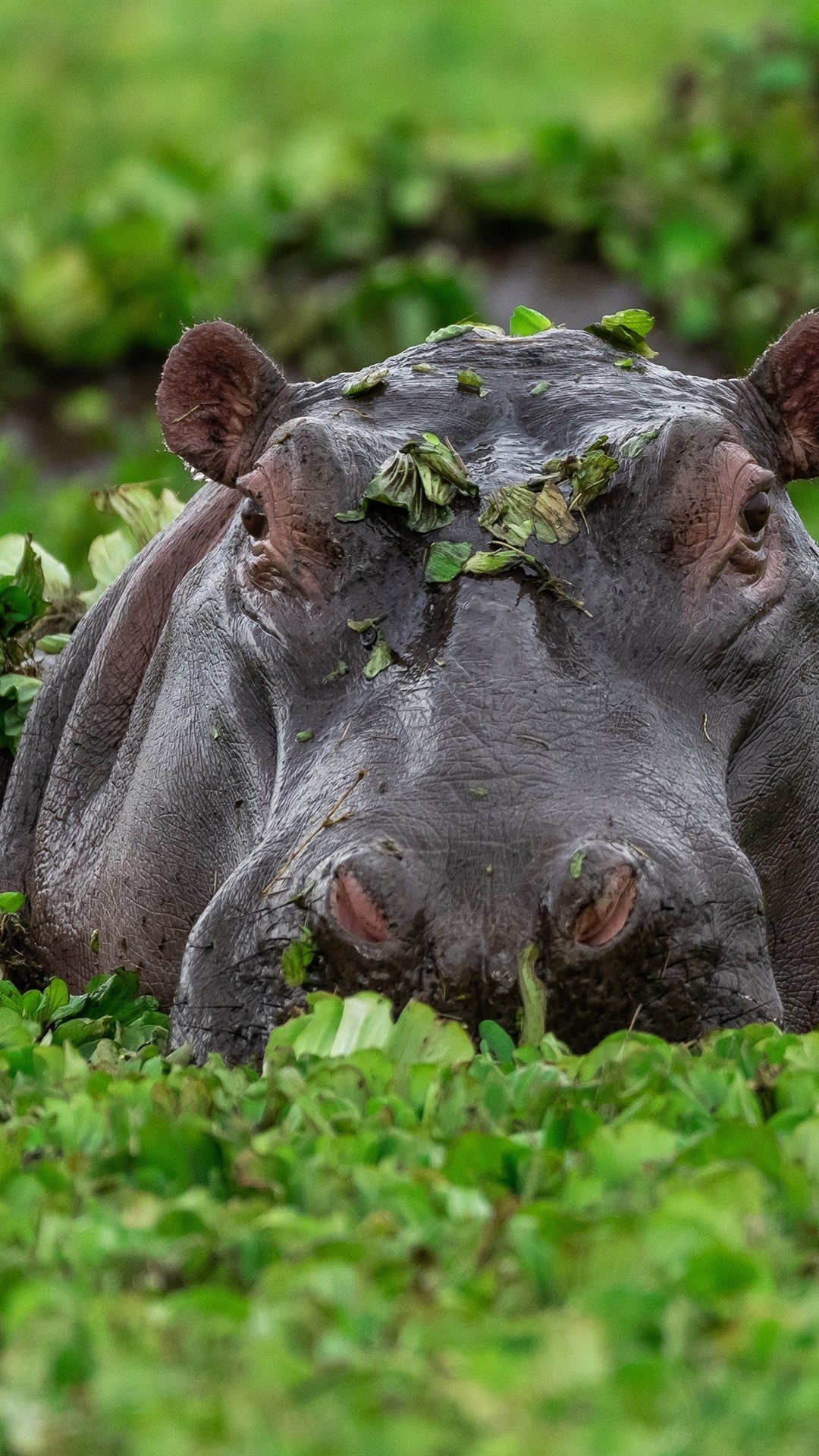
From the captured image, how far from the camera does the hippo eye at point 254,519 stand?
14.2ft

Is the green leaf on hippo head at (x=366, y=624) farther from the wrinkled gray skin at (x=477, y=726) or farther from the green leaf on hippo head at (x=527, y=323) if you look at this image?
the green leaf on hippo head at (x=527, y=323)

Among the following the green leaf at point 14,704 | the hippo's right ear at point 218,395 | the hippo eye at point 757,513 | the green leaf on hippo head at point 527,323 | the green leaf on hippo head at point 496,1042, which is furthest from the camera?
the green leaf at point 14,704

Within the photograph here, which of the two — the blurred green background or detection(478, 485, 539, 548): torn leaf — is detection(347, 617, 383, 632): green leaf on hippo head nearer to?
detection(478, 485, 539, 548): torn leaf

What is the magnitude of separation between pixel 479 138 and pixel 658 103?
145cm

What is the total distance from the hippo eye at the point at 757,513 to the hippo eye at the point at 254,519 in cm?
89

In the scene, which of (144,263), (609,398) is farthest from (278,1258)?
(144,263)

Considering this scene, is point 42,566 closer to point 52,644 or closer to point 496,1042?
point 52,644

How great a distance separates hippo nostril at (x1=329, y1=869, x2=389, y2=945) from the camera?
10.8 ft

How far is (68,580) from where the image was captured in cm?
681

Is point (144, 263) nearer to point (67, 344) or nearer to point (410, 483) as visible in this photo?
point (67, 344)

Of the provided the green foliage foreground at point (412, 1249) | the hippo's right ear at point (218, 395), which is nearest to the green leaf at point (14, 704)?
the hippo's right ear at point (218, 395)

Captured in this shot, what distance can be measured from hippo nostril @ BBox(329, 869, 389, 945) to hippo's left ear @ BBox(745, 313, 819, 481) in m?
1.89

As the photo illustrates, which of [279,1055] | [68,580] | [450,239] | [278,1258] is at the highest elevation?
[278,1258]

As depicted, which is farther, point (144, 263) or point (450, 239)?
point (450, 239)
